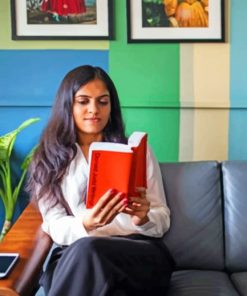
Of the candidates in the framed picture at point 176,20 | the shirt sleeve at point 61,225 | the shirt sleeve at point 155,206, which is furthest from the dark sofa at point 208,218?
the framed picture at point 176,20

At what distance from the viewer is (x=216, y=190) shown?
1.78 metres

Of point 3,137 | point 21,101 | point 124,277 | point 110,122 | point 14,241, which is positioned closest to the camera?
point 124,277

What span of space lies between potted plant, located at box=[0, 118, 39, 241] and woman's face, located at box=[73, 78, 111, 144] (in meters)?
0.52

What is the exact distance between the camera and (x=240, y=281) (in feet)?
5.22

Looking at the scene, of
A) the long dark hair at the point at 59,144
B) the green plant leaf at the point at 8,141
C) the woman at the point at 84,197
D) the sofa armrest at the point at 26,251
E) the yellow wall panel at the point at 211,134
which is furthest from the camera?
the yellow wall panel at the point at 211,134

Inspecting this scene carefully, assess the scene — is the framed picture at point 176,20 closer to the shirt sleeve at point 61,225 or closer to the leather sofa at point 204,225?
the leather sofa at point 204,225

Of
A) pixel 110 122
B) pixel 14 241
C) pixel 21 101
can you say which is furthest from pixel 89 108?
pixel 21 101

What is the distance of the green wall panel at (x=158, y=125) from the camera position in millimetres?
2146

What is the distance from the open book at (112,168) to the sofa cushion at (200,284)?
0.41 meters

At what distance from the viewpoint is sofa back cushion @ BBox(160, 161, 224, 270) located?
171cm

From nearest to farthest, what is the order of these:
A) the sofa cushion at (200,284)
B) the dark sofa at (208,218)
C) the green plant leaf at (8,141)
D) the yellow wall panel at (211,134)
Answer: the sofa cushion at (200,284) → the dark sofa at (208,218) → the green plant leaf at (8,141) → the yellow wall panel at (211,134)

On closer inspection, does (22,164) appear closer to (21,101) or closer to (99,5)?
(21,101)

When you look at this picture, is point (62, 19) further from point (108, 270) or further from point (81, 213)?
point (108, 270)

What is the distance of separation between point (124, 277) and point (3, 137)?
101cm
